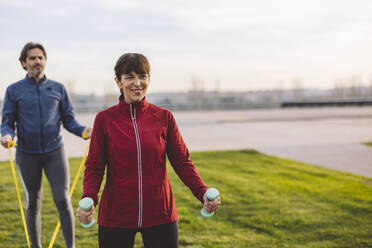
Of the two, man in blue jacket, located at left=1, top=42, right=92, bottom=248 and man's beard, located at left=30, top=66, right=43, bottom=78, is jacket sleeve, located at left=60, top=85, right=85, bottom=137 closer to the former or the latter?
man in blue jacket, located at left=1, top=42, right=92, bottom=248

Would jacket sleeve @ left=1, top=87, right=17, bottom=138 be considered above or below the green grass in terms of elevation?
above

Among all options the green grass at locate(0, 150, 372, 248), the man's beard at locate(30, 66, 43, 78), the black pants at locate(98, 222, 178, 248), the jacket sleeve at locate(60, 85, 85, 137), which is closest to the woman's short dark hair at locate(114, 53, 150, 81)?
the black pants at locate(98, 222, 178, 248)

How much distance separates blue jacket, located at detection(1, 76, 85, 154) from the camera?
306cm

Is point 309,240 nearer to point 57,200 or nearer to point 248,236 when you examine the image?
point 248,236

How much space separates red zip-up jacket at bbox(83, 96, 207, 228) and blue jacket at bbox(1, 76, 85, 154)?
1.30 meters

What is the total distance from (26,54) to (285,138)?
1001cm

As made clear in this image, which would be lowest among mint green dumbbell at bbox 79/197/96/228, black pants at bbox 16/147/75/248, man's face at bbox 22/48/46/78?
black pants at bbox 16/147/75/248

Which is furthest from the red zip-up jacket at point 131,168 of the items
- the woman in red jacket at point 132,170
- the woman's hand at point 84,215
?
the woman's hand at point 84,215

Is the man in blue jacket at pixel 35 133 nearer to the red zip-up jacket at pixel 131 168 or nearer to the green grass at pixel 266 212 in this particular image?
the green grass at pixel 266 212

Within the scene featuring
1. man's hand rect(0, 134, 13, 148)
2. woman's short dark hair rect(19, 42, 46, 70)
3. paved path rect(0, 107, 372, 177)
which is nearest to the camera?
man's hand rect(0, 134, 13, 148)

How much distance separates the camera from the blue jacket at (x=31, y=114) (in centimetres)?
306

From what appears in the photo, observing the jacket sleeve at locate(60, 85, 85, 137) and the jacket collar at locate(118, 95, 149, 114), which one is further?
the jacket sleeve at locate(60, 85, 85, 137)

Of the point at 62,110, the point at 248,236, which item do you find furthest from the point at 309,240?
the point at 62,110

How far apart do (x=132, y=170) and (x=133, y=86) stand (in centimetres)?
46
